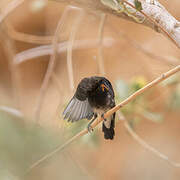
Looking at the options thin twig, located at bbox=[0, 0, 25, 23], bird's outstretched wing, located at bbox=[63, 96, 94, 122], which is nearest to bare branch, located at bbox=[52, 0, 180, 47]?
bird's outstretched wing, located at bbox=[63, 96, 94, 122]

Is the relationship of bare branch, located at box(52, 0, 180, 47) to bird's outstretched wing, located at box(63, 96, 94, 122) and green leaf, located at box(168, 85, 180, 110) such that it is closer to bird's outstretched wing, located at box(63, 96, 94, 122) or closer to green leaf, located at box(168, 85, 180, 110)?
bird's outstretched wing, located at box(63, 96, 94, 122)

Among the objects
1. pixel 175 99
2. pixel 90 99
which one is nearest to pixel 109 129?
pixel 90 99

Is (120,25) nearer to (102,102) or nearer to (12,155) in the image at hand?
(102,102)

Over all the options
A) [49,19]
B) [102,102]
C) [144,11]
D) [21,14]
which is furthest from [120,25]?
[144,11]

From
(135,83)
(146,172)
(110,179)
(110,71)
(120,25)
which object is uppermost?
(135,83)

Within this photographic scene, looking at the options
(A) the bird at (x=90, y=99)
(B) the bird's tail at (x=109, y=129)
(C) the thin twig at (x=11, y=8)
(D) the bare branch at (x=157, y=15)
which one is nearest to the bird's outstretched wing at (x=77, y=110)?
(A) the bird at (x=90, y=99)

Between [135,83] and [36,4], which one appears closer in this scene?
[135,83]

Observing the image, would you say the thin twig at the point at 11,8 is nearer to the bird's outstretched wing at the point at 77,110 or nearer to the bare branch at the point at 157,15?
the bird's outstretched wing at the point at 77,110

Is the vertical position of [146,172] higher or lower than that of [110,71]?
lower

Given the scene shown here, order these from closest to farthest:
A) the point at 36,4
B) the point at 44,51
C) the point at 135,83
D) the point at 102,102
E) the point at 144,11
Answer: the point at 144,11
the point at 102,102
the point at 135,83
the point at 36,4
the point at 44,51
